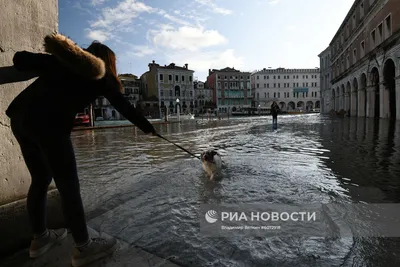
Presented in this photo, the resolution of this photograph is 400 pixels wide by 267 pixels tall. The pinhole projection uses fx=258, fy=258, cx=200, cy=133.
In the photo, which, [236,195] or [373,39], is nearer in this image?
[236,195]

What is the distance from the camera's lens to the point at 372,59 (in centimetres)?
2422

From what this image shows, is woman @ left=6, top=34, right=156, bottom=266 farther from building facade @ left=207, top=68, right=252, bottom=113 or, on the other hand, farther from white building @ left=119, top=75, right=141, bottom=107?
building facade @ left=207, top=68, right=252, bottom=113

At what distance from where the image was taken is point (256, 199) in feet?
10.8

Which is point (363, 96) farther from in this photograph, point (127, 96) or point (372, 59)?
point (127, 96)

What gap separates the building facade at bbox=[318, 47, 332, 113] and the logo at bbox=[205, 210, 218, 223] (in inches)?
2193

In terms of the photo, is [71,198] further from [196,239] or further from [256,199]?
[256,199]

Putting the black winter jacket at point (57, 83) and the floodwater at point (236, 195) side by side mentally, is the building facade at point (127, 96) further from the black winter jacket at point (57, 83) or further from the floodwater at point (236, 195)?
the black winter jacket at point (57, 83)

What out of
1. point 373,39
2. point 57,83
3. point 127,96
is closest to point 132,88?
point 127,96

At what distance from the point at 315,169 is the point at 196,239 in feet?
11.3

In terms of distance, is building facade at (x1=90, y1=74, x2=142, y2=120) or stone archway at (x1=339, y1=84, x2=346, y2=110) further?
building facade at (x1=90, y1=74, x2=142, y2=120)

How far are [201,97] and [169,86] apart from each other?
44.9ft

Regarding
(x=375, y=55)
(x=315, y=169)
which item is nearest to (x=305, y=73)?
(x=375, y=55)

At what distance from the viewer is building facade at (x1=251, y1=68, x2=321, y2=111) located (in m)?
92.2

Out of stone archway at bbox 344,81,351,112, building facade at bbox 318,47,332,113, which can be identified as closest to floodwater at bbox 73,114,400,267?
stone archway at bbox 344,81,351,112
